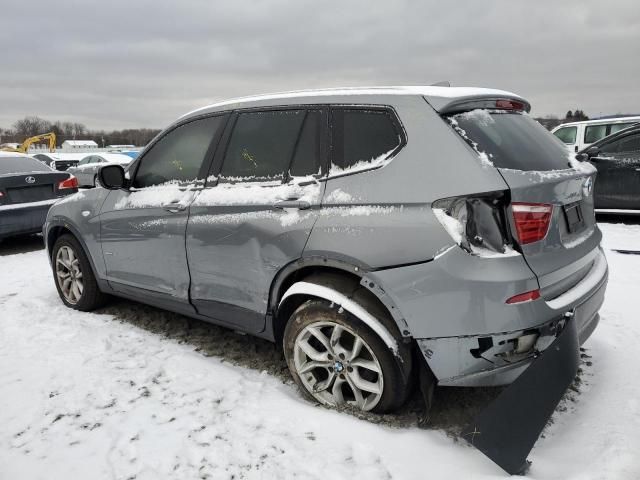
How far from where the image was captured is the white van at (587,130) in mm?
10562

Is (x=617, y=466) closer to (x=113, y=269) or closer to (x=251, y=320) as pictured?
(x=251, y=320)

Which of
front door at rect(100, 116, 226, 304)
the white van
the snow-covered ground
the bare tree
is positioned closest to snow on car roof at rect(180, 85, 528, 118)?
front door at rect(100, 116, 226, 304)

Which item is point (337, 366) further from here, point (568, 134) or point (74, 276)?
point (568, 134)

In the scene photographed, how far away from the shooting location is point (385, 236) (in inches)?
91.0

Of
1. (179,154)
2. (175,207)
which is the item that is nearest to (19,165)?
(179,154)

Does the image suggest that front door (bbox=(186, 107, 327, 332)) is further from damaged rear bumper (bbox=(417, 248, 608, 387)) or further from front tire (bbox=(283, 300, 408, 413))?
damaged rear bumper (bbox=(417, 248, 608, 387))

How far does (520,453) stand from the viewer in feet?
7.01

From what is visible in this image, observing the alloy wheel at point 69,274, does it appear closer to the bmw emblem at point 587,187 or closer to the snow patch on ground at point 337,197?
the snow patch on ground at point 337,197

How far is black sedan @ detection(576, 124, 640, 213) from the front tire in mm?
6693

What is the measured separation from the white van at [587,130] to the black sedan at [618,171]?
2.88 metres

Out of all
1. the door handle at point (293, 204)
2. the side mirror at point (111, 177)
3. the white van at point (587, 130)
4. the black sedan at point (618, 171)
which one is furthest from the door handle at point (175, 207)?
the white van at point (587, 130)

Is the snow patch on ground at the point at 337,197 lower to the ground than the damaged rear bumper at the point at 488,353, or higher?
higher

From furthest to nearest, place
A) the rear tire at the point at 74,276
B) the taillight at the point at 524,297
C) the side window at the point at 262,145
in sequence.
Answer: the rear tire at the point at 74,276
the side window at the point at 262,145
the taillight at the point at 524,297

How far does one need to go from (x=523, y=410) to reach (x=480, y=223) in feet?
2.81
